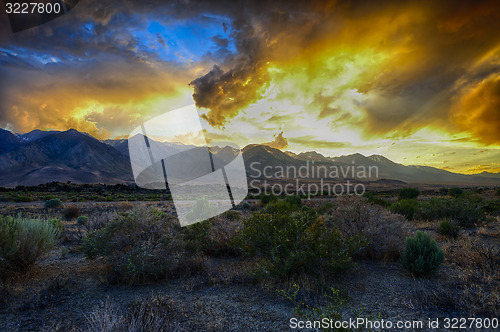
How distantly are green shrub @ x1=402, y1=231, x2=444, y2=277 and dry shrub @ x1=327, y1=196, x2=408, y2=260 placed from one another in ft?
3.37

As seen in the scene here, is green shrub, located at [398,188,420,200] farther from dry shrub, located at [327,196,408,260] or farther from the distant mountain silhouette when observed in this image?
the distant mountain silhouette

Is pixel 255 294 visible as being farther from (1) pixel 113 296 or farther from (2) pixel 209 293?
(1) pixel 113 296

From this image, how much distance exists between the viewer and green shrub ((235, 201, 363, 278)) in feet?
19.8

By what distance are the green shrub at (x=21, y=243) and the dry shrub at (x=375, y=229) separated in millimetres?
9024

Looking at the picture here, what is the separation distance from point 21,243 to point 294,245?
6.94m

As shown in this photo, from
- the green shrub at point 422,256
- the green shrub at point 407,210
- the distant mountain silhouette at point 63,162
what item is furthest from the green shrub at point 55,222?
the distant mountain silhouette at point 63,162

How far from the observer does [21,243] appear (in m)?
6.30

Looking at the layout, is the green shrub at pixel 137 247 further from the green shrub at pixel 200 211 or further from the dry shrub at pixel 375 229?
the dry shrub at pixel 375 229

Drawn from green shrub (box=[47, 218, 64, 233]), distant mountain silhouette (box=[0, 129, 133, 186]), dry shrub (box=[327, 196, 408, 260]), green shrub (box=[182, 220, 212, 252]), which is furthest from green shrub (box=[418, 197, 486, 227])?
distant mountain silhouette (box=[0, 129, 133, 186])

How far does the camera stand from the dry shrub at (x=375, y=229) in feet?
25.9

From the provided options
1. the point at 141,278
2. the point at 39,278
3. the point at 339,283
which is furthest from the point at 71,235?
the point at 339,283

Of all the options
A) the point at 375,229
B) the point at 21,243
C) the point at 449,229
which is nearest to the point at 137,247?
the point at 21,243

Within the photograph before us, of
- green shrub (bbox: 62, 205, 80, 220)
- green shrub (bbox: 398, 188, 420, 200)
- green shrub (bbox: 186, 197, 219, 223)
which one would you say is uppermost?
green shrub (bbox: 186, 197, 219, 223)

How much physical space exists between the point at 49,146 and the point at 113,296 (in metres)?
199
